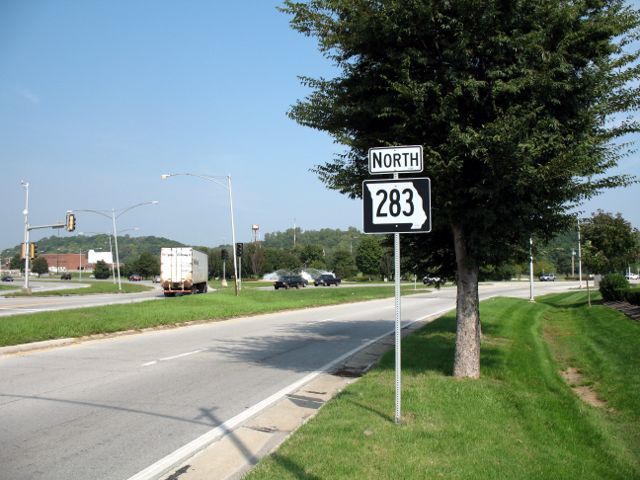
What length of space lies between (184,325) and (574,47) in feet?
50.1

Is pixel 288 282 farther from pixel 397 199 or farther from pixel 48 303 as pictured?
pixel 397 199

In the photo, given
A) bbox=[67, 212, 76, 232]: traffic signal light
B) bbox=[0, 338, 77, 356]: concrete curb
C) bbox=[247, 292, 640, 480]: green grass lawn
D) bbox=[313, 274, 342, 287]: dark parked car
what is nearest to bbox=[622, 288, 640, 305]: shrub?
bbox=[247, 292, 640, 480]: green grass lawn

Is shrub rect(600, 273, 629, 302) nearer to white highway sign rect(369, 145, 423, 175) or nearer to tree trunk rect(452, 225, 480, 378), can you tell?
tree trunk rect(452, 225, 480, 378)

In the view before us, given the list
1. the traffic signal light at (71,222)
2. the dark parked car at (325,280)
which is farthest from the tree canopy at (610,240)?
the dark parked car at (325,280)

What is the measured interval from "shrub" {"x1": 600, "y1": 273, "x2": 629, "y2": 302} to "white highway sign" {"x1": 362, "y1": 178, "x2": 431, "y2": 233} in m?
24.6

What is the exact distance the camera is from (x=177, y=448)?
19.4 ft

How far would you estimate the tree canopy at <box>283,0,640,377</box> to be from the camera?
7516mm

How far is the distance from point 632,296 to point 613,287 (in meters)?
5.12

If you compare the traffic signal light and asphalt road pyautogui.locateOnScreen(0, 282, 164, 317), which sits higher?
the traffic signal light

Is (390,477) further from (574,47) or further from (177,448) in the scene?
(574,47)

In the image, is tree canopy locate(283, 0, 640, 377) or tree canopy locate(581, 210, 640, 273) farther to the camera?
Result: tree canopy locate(581, 210, 640, 273)

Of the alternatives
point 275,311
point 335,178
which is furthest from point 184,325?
point 335,178

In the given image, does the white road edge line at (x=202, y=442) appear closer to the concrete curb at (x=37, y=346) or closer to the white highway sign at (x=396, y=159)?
the white highway sign at (x=396, y=159)

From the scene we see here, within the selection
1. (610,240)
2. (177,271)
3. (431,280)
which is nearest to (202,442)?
(431,280)
